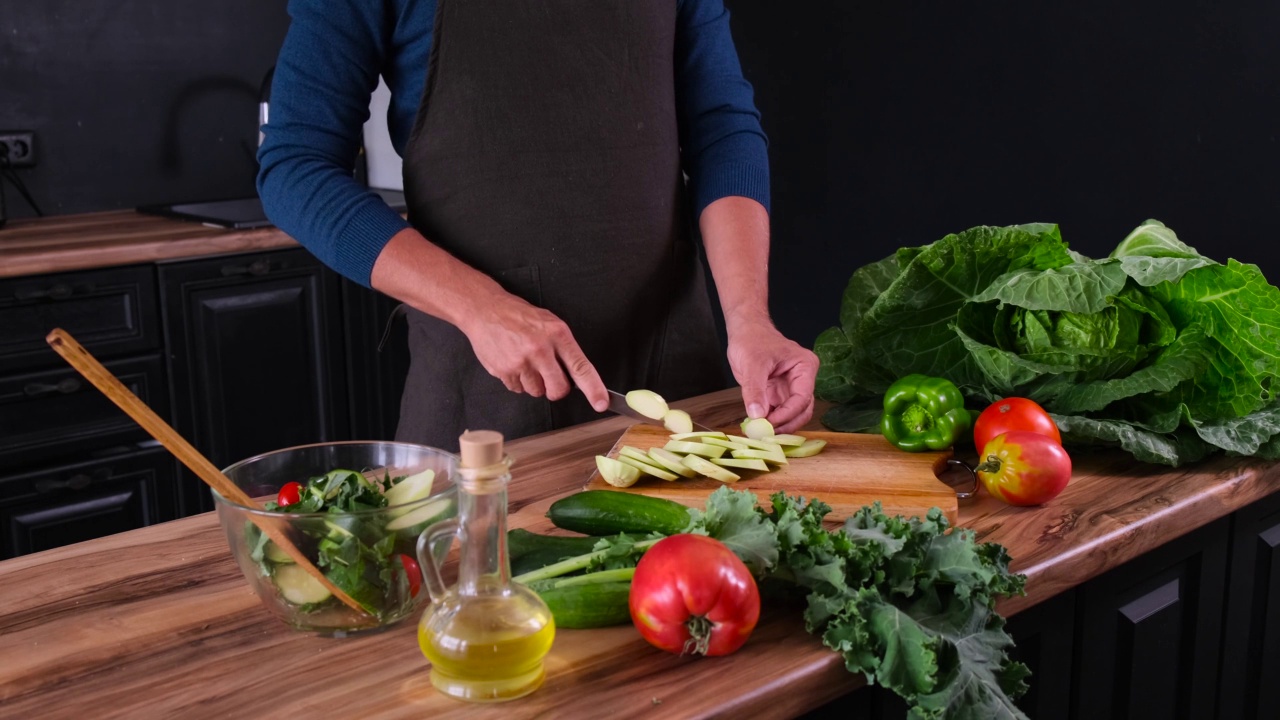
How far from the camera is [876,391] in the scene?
5.32 feet

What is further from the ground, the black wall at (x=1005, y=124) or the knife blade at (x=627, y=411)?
the black wall at (x=1005, y=124)

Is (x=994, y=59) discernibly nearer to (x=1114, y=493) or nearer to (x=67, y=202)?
(x=1114, y=493)

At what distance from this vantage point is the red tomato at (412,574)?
957mm

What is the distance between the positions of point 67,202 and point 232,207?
0.42 meters

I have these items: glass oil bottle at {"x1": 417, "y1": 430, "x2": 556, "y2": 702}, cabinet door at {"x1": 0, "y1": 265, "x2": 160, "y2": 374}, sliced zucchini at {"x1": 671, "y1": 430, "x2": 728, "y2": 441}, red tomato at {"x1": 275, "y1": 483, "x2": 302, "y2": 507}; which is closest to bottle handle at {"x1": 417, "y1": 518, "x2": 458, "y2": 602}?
glass oil bottle at {"x1": 417, "y1": 430, "x2": 556, "y2": 702}

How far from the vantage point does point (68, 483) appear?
2.60 metres

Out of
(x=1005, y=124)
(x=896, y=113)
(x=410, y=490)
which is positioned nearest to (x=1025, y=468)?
(x=410, y=490)

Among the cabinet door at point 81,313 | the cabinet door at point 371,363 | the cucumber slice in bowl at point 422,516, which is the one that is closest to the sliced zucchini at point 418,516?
the cucumber slice in bowl at point 422,516

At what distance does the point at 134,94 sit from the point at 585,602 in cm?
277

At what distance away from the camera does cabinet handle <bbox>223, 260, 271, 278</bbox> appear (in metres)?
2.77

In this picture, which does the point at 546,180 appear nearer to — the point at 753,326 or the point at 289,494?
the point at 753,326

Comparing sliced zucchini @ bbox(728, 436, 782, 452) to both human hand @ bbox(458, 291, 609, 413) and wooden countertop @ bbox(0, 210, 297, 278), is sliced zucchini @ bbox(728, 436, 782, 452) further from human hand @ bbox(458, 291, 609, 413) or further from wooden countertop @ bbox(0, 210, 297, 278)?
wooden countertop @ bbox(0, 210, 297, 278)

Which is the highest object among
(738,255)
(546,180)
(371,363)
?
(546,180)

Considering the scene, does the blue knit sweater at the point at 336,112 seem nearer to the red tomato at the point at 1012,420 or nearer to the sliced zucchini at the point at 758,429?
the sliced zucchini at the point at 758,429
